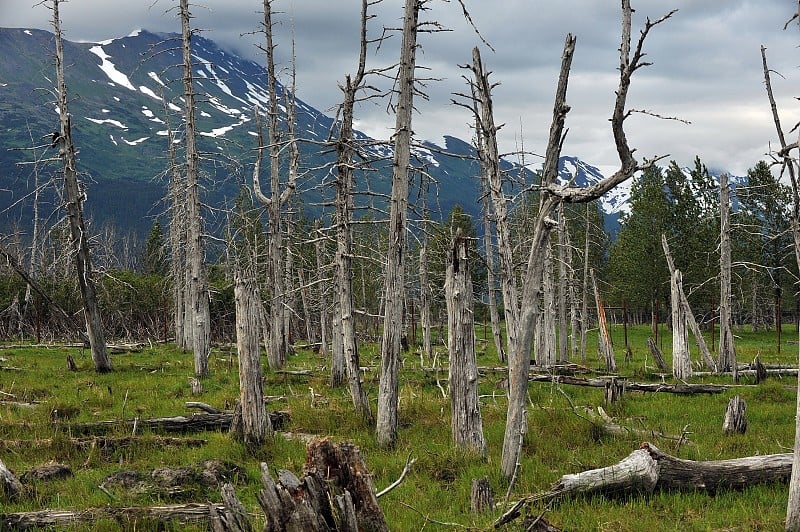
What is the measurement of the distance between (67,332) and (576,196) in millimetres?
34589

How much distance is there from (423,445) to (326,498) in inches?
193

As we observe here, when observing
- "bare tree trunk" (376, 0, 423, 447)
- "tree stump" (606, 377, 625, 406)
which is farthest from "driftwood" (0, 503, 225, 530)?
"tree stump" (606, 377, 625, 406)

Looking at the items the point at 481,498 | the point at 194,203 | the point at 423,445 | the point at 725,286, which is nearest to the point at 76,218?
the point at 194,203

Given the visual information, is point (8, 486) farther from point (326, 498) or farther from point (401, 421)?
point (401, 421)

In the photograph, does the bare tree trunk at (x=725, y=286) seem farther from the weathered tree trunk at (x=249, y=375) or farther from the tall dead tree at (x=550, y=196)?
the weathered tree trunk at (x=249, y=375)

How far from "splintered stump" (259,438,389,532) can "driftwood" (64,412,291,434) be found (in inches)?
225

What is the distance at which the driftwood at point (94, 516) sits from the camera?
6137 mm

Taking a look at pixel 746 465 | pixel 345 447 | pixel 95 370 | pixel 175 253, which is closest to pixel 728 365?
pixel 746 465

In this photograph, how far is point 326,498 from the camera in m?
4.70

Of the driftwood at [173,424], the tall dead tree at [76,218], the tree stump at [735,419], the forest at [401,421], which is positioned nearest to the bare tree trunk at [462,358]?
the forest at [401,421]

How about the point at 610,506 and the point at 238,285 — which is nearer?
the point at 610,506

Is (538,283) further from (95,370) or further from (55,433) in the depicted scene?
(95,370)

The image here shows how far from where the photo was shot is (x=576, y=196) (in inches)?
273

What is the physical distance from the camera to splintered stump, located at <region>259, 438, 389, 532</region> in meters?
4.56
